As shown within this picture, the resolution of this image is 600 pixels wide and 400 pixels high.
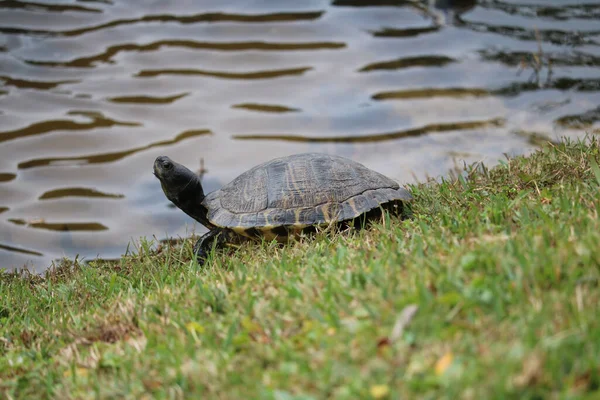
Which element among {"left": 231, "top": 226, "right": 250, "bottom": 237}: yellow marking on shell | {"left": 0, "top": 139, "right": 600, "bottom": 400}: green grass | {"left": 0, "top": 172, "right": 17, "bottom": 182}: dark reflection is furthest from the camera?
{"left": 0, "top": 172, "right": 17, "bottom": 182}: dark reflection

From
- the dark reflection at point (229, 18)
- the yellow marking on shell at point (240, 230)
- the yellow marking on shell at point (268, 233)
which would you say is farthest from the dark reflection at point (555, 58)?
the yellow marking on shell at point (240, 230)

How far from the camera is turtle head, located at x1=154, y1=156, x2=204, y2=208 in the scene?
577 cm

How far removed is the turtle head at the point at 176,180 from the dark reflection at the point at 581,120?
578 cm

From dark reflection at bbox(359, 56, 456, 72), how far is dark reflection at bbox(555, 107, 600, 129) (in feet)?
7.93

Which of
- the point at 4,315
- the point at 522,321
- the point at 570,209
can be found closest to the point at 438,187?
the point at 570,209

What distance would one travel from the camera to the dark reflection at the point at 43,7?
40.0 ft

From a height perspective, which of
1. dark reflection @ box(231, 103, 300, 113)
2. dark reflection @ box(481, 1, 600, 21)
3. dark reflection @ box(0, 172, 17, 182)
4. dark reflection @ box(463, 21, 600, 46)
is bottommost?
dark reflection @ box(0, 172, 17, 182)

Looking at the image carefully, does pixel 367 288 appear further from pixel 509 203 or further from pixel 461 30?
pixel 461 30

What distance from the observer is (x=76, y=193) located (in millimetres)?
8414

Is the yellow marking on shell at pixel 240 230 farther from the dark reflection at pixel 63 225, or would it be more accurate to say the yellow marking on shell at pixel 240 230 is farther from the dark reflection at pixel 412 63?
the dark reflection at pixel 412 63

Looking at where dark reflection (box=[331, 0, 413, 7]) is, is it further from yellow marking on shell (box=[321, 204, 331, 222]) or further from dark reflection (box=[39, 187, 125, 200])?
yellow marking on shell (box=[321, 204, 331, 222])

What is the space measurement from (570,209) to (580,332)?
152cm

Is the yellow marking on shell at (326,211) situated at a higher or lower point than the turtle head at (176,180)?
lower

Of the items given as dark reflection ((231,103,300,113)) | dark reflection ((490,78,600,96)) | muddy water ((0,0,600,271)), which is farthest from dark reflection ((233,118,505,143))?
dark reflection ((490,78,600,96))
